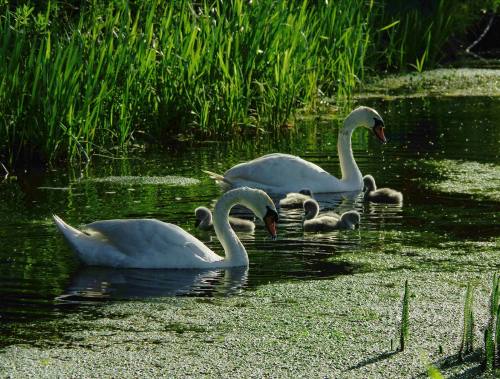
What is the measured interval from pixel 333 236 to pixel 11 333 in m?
3.31

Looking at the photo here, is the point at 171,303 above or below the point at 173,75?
below

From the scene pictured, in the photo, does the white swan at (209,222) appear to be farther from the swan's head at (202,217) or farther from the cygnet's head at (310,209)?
the cygnet's head at (310,209)

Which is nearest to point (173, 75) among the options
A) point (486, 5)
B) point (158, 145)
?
point (158, 145)

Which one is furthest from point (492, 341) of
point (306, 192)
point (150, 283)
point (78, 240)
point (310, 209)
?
point (306, 192)

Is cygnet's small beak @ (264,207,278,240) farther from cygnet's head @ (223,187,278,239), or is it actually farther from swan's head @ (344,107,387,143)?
swan's head @ (344,107,387,143)

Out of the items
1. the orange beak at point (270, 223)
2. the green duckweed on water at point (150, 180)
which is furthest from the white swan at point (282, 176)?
the orange beak at point (270, 223)

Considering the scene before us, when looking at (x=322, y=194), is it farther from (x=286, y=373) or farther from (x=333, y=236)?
(x=286, y=373)

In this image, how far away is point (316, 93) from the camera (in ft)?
50.3

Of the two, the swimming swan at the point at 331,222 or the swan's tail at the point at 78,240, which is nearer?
the swan's tail at the point at 78,240

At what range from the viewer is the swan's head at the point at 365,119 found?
12.2m

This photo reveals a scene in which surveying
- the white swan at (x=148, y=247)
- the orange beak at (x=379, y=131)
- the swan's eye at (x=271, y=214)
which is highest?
the orange beak at (x=379, y=131)

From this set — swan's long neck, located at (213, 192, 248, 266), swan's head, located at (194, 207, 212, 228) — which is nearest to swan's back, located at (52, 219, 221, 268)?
swan's long neck, located at (213, 192, 248, 266)

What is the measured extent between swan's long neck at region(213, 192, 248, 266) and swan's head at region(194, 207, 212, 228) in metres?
1.06

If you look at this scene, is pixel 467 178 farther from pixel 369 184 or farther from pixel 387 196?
pixel 387 196
